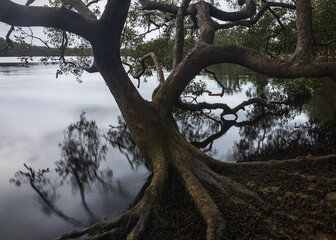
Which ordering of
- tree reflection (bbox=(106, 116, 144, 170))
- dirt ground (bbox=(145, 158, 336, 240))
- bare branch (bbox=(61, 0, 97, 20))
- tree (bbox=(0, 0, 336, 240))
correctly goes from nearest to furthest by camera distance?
dirt ground (bbox=(145, 158, 336, 240))
tree (bbox=(0, 0, 336, 240))
bare branch (bbox=(61, 0, 97, 20))
tree reflection (bbox=(106, 116, 144, 170))

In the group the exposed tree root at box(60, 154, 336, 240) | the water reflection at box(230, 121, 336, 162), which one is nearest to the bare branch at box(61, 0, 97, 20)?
the exposed tree root at box(60, 154, 336, 240)

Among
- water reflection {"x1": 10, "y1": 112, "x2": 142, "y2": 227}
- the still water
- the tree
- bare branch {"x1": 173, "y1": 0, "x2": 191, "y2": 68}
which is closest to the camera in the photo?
the tree

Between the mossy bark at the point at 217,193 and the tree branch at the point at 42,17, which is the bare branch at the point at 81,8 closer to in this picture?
the tree branch at the point at 42,17

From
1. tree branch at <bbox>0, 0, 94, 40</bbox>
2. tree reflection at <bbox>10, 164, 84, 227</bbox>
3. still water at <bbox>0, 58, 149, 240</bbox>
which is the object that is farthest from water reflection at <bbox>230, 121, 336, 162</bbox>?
tree branch at <bbox>0, 0, 94, 40</bbox>

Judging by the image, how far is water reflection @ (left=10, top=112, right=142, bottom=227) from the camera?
662cm

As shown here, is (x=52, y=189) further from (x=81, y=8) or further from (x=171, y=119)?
(x=81, y=8)

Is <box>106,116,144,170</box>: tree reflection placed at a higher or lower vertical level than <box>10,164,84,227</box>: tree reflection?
higher

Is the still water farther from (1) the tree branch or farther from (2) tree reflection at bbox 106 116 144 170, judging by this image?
(1) the tree branch

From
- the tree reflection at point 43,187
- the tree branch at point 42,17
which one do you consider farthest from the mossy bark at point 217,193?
the tree branch at point 42,17

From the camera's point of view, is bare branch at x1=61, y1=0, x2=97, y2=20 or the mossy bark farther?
bare branch at x1=61, y1=0, x2=97, y2=20

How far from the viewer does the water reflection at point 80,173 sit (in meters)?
6.62

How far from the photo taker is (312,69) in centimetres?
518

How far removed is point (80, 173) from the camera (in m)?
8.37

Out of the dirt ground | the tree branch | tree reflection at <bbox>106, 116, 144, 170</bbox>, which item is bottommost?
the dirt ground
